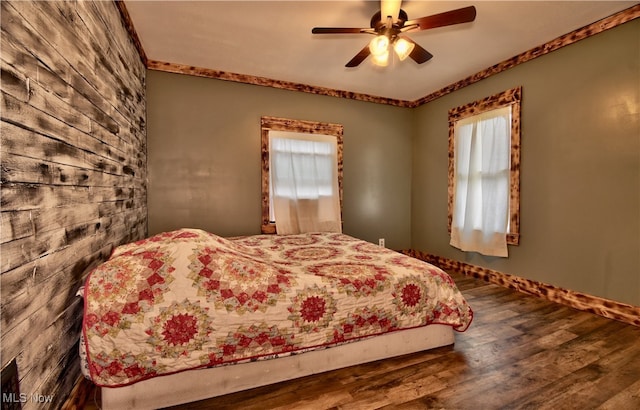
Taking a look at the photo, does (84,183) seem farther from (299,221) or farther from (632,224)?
(632,224)

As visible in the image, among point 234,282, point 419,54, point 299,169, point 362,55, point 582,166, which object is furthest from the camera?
point 299,169

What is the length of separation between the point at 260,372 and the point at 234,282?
21.1 inches

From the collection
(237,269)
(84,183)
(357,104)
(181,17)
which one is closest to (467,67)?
(357,104)

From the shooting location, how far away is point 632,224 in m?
2.30

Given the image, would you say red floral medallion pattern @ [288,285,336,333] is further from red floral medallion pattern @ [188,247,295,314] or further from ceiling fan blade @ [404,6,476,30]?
ceiling fan blade @ [404,6,476,30]

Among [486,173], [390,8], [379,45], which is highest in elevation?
[390,8]

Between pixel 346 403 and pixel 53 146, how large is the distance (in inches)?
73.6

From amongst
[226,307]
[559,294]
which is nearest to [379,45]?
[226,307]

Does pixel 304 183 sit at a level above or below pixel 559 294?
above

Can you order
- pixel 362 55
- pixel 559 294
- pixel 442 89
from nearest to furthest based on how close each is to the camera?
pixel 362 55
pixel 559 294
pixel 442 89

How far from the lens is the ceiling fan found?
1852mm

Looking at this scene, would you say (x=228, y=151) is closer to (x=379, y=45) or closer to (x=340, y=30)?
(x=340, y=30)

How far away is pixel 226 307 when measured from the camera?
1444 millimetres

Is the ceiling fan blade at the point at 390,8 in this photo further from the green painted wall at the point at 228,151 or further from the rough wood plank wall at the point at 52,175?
the green painted wall at the point at 228,151
